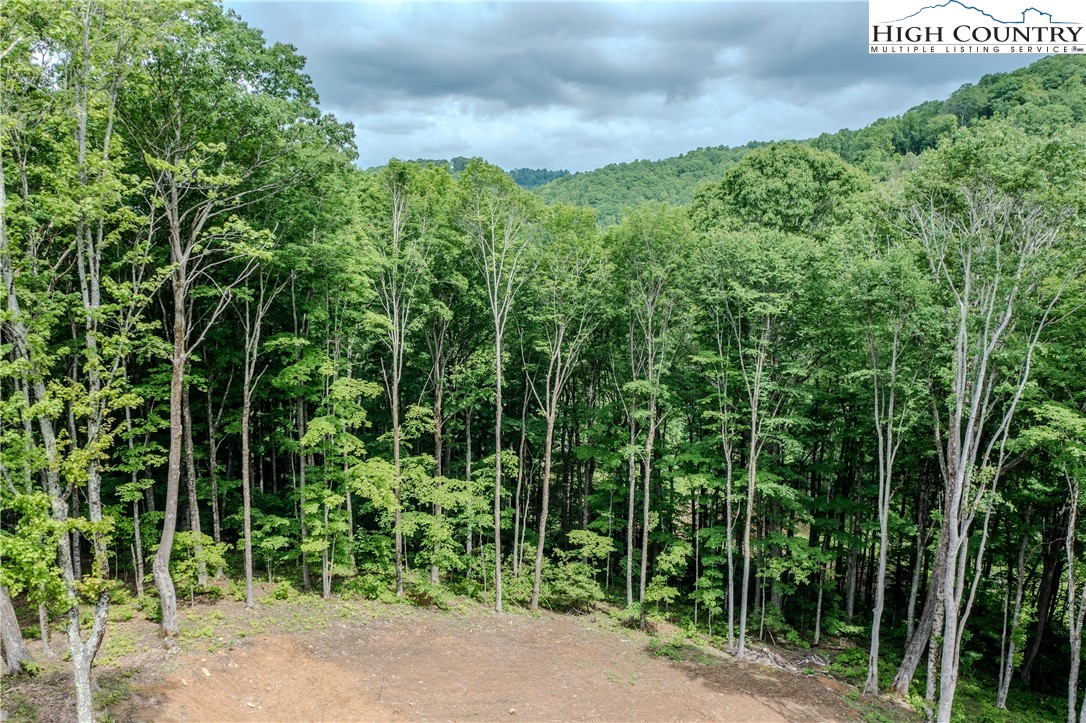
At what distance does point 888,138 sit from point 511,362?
38273mm

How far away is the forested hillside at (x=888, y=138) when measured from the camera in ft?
121

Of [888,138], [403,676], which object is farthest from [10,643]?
[888,138]

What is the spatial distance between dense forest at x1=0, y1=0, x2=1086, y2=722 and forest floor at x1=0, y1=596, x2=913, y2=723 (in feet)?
3.33

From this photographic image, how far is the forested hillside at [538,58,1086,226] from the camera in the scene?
121ft

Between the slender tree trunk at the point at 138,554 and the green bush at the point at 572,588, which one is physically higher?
the slender tree trunk at the point at 138,554

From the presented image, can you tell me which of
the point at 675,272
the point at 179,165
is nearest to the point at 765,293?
the point at 675,272

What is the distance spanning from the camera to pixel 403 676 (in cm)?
1277

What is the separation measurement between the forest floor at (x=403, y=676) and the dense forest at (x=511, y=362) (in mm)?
1014

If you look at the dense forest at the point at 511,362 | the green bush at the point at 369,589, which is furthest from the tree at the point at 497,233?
the green bush at the point at 369,589

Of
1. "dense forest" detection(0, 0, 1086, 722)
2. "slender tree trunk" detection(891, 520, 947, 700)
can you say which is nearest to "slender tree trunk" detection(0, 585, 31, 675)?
"dense forest" detection(0, 0, 1086, 722)

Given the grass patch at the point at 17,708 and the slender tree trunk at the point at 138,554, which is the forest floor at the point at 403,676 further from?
the slender tree trunk at the point at 138,554

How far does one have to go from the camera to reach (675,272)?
58.5ft

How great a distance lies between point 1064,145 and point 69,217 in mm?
16045

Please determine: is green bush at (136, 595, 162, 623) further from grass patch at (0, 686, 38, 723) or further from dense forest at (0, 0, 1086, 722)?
grass patch at (0, 686, 38, 723)
